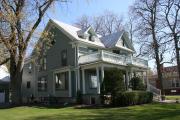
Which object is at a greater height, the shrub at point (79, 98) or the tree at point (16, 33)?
the tree at point (16, 33)

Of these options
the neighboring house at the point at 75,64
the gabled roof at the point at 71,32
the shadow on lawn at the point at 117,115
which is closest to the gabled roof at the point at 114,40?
the neighboring house at the point at 75,64

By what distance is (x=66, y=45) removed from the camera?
→ 2817 centimetres

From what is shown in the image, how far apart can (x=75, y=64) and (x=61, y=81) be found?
2891mm

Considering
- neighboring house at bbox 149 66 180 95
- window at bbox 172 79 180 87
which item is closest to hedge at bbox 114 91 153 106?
neighboring house at bbox 149 66 180 95

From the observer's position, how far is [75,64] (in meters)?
26.7

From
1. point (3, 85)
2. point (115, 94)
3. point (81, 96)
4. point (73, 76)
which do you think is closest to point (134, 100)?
point (115, 94)

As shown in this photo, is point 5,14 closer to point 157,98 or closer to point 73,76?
point 73,76

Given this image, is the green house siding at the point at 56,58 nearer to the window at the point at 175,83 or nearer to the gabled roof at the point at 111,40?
the gabled roof at the point at 111,40

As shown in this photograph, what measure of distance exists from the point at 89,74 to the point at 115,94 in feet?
22.0

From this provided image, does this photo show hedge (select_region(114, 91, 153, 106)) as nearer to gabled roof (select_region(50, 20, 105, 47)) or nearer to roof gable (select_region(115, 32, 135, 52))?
gabled roof (select_region(50, 20, 105, 47))

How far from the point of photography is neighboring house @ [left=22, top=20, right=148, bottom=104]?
2539 centimetres

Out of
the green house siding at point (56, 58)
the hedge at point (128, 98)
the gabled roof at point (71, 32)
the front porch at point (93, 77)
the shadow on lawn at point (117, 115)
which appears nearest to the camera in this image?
the shadow on lawn at point (117, 115)

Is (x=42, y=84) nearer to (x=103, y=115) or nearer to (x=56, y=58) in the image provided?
(x=56, y=58)

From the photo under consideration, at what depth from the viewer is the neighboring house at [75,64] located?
25391 mm
